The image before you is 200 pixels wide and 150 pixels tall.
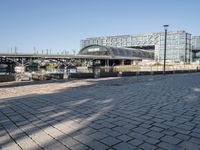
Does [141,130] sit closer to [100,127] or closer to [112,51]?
[100,127]

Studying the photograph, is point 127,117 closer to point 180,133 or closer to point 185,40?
point 180,133

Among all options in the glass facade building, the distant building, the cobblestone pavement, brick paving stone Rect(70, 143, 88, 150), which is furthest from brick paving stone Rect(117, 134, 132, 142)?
the distant building

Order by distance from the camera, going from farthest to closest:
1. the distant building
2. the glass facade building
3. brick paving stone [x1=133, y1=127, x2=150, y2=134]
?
1. the distant building
2. the glass facade building
3. brick paving stone [x1=133, y1=127, x2=150, y2=134]

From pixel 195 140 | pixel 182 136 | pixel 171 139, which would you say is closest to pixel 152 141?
pixel 171 139

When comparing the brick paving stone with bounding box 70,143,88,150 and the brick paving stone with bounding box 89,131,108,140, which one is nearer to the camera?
the brick paving stone with bounding box 70,143,88,150

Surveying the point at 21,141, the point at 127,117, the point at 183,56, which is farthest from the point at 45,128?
the point at 183,56

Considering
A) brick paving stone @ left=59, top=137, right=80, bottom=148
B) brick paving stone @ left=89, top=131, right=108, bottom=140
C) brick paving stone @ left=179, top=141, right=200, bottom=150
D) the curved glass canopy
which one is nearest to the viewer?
brick paving stone @ left=179, top=141, right=200, bottom=150

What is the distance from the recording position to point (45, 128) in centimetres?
476

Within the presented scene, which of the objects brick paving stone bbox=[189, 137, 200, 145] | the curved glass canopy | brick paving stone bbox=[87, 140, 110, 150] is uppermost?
the curved glass canopy

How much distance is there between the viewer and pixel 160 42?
109 m

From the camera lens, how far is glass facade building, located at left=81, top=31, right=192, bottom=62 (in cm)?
9988

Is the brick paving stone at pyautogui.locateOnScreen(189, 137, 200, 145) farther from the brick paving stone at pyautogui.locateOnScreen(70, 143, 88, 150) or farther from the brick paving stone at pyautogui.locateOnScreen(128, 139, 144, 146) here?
the brick paving stone at pyautogui.locateOnScreen(70, 143, 88, 150)

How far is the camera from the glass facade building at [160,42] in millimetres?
99875

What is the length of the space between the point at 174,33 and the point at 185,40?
6190mm
